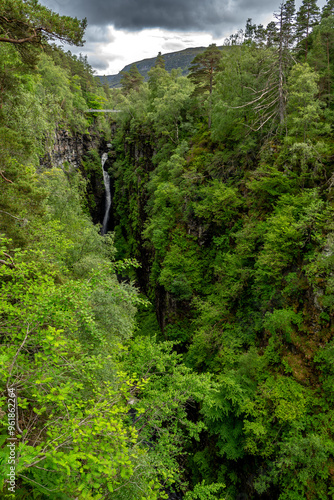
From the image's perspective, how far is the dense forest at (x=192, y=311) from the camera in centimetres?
429

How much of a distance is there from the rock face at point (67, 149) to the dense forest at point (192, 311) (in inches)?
37.1

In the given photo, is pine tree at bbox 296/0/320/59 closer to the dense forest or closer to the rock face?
the dense forest

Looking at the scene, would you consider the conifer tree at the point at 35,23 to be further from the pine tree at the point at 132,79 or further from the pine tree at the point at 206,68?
the pine tree at the point at 132,79

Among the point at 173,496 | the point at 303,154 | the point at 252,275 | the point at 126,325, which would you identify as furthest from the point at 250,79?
the point at 173,496

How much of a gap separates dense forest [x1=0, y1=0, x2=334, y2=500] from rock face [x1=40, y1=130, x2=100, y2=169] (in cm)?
94

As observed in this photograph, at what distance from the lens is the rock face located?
2584 centimetres

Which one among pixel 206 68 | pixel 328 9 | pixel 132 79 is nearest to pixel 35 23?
pixel 206 68

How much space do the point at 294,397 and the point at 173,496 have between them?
9.82m

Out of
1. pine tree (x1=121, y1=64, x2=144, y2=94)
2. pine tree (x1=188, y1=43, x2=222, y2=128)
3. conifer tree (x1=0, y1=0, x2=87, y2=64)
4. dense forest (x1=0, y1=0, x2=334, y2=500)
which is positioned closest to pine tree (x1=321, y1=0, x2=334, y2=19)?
dense forest (x1=0, y1=0, x2=334, y2=500)

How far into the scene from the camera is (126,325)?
11.0 m

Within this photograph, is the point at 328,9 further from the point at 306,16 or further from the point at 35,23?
the point at 35,23

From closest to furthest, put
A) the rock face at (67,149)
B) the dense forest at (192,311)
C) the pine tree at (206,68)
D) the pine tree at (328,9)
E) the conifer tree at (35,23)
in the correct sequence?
1. the dense forest at (192,311)
2. the conifer tree at (35,23)
3. the pine tree at (328,9)
4. the pine tree at (206,68)
5. the rock face at (67,149)

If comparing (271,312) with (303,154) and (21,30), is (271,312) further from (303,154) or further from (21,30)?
(21,30)

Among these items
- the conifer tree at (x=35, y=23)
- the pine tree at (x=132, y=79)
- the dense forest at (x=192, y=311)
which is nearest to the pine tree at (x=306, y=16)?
the dense forest at (x=192, y=311)
